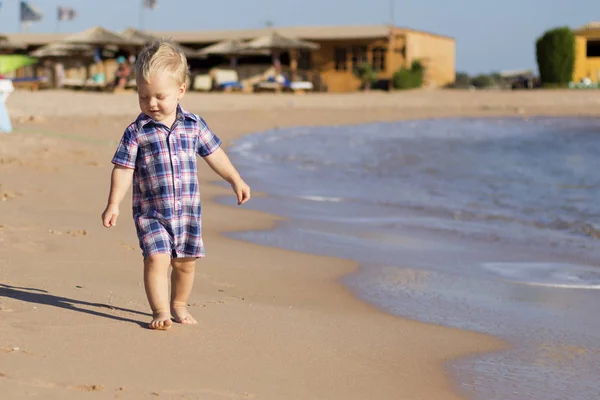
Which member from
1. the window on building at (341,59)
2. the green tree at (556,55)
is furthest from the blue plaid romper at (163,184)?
the window on building at (341,59)

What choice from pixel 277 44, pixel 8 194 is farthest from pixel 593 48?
pixel 8 194

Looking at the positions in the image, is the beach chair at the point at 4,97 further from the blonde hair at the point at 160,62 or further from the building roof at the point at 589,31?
the building roof at the point at 589,31

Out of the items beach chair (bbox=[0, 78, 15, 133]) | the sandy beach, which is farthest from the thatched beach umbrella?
the sandy beach

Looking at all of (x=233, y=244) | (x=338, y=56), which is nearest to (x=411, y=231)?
(x=233, y=244)

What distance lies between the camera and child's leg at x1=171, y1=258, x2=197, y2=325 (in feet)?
12.0

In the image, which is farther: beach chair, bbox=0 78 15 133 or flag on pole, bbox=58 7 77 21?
flag on pole, bbox=58 7 77 21

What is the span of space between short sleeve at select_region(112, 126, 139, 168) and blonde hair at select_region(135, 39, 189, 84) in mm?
224

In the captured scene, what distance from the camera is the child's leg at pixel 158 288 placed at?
3496mm

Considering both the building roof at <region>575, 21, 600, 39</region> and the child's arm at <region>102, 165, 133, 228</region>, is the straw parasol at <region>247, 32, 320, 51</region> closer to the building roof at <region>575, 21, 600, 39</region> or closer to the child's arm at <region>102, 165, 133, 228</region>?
the building roof at <region>575, 21, 600, 39</region>

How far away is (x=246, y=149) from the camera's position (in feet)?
47.9

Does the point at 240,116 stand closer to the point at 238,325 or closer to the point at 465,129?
the point at 465,129

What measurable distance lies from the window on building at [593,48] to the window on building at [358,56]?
30.3 ft

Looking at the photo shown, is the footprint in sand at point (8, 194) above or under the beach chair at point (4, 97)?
under

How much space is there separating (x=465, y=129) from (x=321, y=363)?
63.6 ft
